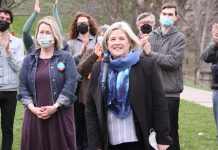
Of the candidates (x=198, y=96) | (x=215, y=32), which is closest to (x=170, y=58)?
(x=215, y=32)

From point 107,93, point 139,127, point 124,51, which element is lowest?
point 139,127

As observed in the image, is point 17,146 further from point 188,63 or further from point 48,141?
point 188,63

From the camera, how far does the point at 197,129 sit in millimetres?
10508

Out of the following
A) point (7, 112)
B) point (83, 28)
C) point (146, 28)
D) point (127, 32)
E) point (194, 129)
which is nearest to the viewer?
point (127, 32)

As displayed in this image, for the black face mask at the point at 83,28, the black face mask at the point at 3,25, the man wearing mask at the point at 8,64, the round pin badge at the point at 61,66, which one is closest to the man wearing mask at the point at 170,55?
the round pin badge at the point at 61,66

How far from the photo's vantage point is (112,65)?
4348mm

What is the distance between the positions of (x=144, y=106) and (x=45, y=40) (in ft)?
6.12

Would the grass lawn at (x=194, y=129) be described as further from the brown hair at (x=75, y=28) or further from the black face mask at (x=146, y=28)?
the black face mask at (x=146, y=28)

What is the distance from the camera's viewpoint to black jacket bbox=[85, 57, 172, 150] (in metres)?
4.28

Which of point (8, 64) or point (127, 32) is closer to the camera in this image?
point (127, 32)

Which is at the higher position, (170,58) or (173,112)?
(170,58)

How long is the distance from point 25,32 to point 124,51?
2.38 meters

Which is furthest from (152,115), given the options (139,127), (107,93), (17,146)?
(17,146)

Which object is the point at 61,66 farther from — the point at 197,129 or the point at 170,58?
the point at 197,129
